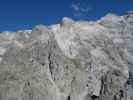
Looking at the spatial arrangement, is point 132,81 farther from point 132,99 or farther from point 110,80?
point 110,80

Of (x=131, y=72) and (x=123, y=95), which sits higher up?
(x=131, y=72)

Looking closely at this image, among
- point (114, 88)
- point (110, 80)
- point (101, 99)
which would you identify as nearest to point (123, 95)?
point (101, 99)

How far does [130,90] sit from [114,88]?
2446 inches

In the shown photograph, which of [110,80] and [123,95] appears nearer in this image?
[123,95]

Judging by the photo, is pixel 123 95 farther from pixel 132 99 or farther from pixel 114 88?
pixel 114 88

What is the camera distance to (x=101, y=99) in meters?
132

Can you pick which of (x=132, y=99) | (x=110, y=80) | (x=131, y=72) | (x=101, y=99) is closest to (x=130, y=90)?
(x=132, y=99)

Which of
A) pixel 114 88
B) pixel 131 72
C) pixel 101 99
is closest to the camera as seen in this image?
pixel 131 72

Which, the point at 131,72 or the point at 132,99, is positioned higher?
the point at 131,72

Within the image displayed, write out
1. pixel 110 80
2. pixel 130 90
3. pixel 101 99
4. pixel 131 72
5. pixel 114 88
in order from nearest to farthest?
pixel 131 72 → pixel 130 90 → pixel 101 99 → pixel 114 88 → pixel 110 80

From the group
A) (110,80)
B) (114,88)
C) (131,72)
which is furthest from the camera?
(110,80)

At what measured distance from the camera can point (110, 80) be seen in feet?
513

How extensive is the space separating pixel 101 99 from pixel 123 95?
45767mm

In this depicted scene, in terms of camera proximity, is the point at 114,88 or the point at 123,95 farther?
the point at 114,88
